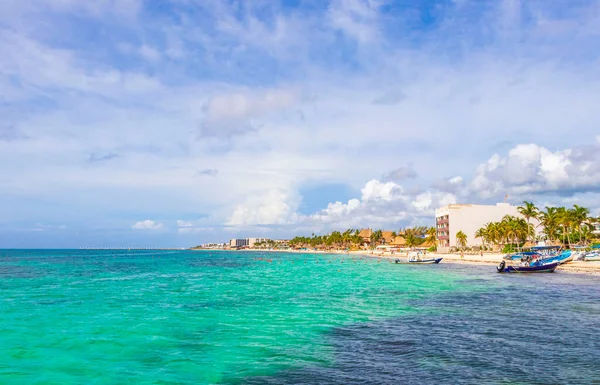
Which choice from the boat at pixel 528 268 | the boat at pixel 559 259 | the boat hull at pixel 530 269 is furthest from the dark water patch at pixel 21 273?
the boat at pixel 559 259

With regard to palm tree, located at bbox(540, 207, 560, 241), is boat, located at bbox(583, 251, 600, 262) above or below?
below

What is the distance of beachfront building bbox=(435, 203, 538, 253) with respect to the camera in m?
132

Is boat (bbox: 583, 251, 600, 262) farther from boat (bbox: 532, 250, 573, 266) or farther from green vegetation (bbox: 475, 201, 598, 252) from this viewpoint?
green vegetation (bbox: 475, 201, 598, 252)

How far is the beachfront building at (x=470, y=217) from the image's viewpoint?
5197 inches

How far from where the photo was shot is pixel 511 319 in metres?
24.2

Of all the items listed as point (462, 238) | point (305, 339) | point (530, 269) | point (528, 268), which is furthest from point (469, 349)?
point (462, 238)

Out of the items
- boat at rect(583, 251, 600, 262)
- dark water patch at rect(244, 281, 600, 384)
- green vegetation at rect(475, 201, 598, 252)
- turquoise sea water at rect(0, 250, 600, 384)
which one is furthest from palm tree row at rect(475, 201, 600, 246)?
dark water patch at rect(244, 281, 600, 384)

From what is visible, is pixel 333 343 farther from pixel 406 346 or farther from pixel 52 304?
pixel 52 304

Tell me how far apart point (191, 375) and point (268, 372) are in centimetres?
262

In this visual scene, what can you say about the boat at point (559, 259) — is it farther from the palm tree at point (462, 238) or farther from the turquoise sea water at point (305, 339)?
the palm tree at point (462, 238)

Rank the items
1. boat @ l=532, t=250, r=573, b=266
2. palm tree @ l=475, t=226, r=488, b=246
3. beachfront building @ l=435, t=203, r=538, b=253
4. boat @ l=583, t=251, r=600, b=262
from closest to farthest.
Answer: boat @ l=532, t=250, r=573, b=266, boat @ l=583, t=251, r=600, b=262, palm tree @ l=475, t=226, r=488, b=246, beachfront building @ l=435, t=203, r=538, b=253

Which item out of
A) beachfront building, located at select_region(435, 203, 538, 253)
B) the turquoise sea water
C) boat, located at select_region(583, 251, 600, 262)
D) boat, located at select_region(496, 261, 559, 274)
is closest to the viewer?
the turquoise sea water

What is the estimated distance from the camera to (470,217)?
133 m

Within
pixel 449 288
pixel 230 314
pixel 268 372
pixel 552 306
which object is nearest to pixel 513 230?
pixel 449 288
